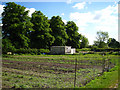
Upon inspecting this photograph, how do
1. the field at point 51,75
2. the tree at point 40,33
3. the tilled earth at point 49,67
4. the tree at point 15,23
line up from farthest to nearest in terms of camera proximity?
the tree at point 40,33 < the tree at point 15,23 < the tilled earth at point 49,67 < the field at point 51,75

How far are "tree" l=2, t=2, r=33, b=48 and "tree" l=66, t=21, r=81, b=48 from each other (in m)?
22.9

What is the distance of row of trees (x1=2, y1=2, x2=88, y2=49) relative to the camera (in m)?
33.6

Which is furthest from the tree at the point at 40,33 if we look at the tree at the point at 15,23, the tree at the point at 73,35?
the tree at the point at 73,35

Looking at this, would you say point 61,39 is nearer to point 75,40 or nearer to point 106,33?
point 75,40

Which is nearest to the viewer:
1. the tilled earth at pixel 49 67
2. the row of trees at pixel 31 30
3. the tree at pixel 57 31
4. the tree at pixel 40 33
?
the tilled earth at pixel 49 67

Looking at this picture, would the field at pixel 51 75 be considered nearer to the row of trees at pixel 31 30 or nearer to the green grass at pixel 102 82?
the green grass at pixel 102 82

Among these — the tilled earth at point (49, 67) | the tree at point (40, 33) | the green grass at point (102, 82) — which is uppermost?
the tree at point (40, 33)

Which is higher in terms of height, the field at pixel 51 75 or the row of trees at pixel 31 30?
the row of trees at pixel 31 30

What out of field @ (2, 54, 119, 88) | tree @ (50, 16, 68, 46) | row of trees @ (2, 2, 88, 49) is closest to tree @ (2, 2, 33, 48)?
row of trees @ (2, 2, 88, 49)

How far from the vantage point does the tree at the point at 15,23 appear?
109ft

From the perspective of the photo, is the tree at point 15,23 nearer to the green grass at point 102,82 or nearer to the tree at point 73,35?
the tree at point 73,35

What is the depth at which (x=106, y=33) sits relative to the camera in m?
71.8

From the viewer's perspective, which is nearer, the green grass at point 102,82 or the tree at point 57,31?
the green grass at point 102,82

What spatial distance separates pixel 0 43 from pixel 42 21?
1881cm
